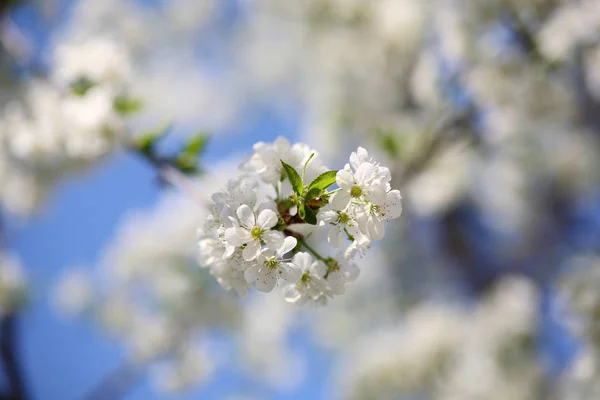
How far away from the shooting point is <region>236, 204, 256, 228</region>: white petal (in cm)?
75

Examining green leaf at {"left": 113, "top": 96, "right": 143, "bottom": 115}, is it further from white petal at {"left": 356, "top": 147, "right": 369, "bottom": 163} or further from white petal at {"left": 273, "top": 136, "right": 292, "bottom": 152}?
white petal at {"left": 356, "top": 147, "right": 369, "bottom": 163}

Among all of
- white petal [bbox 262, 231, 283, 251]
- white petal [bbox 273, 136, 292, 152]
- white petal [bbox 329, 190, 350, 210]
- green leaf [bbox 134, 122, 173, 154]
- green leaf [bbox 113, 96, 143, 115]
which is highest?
green leaf [bbox 113, 96, 143, 115]

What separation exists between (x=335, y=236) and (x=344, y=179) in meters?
0.08

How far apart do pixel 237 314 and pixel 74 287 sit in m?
1.80

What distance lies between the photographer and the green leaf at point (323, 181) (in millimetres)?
754

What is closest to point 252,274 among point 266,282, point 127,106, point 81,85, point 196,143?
point 266,282

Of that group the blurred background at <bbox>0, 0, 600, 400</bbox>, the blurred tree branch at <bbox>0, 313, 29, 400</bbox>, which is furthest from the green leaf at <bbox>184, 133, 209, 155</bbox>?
the blurred tree branch at <bbox>0, 313, 29, 400</bbox>

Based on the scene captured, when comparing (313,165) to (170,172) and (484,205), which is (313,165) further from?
(484,205)

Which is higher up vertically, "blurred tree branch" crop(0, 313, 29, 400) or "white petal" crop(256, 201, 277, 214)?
"blurred tree branch" crop(0, 313, 29, 400)

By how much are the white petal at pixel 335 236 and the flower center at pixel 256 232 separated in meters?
0.09

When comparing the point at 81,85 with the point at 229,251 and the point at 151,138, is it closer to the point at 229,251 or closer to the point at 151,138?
the point at 151,138

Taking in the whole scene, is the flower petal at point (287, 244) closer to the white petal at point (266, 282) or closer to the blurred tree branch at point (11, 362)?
the white petal at point (266, 282)

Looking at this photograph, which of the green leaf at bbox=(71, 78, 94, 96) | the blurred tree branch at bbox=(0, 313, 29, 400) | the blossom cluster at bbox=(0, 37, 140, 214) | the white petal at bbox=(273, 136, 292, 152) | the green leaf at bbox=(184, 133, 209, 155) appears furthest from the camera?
the blurred tree branch at bbox=(0, 313, 29, 400)

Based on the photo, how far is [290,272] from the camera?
0.75 meters
